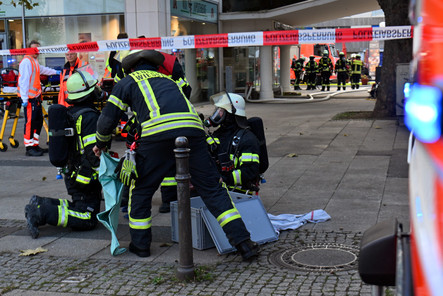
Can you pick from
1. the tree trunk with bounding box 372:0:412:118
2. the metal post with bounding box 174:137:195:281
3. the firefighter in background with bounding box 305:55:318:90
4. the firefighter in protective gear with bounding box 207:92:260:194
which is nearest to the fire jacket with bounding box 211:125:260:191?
the firefighter in protective gear with bounding box 207:92:260:194

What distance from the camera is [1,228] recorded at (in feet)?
20.9

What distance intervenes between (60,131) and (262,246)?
2.16m

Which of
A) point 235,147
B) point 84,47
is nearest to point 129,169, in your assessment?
point 235,147

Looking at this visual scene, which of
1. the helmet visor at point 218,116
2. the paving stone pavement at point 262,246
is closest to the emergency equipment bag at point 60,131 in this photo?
the paving stone pavement at point 262,246

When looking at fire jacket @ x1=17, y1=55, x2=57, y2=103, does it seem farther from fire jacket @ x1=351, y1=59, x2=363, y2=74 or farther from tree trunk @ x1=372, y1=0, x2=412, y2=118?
fire jacket @ x1=351, y1=59, x2=363, y2=74

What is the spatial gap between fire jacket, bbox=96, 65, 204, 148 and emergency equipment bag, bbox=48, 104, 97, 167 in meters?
0.81

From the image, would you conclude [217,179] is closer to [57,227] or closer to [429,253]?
[57,227]

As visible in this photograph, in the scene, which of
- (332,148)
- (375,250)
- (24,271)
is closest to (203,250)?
(24,271)

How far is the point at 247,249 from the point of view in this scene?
5.00 m

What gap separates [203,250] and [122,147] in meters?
6.28

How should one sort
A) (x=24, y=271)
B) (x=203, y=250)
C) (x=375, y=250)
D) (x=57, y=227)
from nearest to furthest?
(x=375, y=250) → (x=24, y=271) → (x=203, y=250) → (x=57, y=227)

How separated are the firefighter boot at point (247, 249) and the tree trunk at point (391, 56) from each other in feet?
33.2

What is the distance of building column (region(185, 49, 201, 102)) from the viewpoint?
68.1 ft

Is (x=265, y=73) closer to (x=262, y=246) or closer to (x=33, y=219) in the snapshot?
(x=33, y=219)
